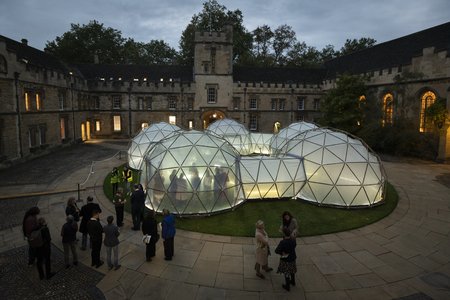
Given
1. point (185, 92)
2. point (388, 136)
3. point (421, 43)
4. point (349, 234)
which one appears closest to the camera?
point (349, 234)

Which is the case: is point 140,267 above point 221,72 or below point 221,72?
below

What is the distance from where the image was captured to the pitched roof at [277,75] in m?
44.8

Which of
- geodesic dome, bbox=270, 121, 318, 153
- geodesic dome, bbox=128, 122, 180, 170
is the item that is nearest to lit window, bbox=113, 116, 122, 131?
geodesic dome, bbox=128, 122, 180, 170

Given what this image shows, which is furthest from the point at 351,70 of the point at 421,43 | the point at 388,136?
the point at 388,136

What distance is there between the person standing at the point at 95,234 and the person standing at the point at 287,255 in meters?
5.58

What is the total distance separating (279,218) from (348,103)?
77.2ft

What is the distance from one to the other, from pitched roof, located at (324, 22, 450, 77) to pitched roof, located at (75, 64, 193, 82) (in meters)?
24.6

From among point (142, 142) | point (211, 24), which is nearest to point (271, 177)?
point (142, 142)

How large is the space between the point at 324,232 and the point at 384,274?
3.02 m

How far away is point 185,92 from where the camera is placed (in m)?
42.6

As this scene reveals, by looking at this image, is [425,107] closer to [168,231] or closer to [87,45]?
[168,231]

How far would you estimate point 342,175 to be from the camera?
14.7m

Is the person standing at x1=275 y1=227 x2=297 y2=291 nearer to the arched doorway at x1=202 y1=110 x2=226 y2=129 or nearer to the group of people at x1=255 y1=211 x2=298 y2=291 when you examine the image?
the group of people at x1=255 y1=211 x2=298 y2=291

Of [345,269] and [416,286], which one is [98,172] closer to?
[345,269]
